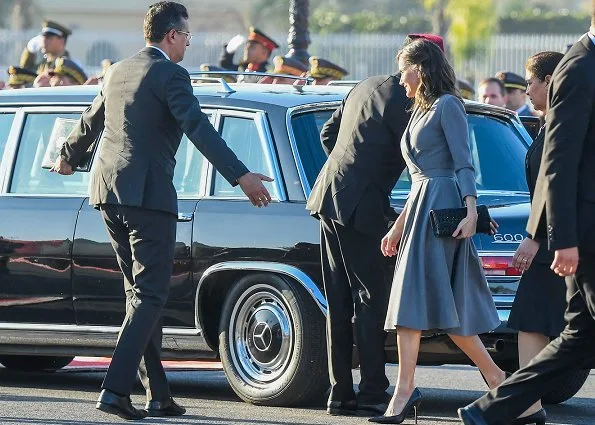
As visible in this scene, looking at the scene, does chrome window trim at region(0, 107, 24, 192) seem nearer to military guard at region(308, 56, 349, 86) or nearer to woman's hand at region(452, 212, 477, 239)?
woman's hand at region(452, 212, 477, 239)

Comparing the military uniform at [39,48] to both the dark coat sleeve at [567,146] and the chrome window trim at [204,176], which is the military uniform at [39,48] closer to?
the chrome window trim at [204,176]

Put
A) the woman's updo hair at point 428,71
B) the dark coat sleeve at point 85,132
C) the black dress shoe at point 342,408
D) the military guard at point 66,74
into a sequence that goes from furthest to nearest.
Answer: the military guard at point 66,74
the dark coat sleeve at point 85,132
the black dress shoe at point 342,408
the woman's updo hair at point 428,71

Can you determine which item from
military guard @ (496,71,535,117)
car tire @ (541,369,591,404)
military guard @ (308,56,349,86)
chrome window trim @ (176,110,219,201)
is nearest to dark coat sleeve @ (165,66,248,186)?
chrome window trim @ (176,110,219,201)

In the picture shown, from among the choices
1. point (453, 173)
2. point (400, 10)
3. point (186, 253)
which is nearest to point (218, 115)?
point (186, 253)

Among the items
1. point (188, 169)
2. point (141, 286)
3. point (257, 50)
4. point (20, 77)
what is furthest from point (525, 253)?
point (20, 77)

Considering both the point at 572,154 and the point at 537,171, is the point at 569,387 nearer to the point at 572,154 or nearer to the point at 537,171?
the point at 537,171

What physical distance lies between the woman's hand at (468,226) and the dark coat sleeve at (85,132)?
1922 millimetres

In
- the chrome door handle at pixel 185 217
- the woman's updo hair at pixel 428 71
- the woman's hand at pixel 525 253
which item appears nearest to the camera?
the woman's hand at pixel 525 253

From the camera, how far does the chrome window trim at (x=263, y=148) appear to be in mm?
8664

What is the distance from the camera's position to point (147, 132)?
8102 millimetres

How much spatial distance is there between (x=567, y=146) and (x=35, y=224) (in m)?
3.67

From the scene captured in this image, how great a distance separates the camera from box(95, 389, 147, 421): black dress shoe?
26.0ft

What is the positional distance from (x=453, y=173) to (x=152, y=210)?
1430 millimetres

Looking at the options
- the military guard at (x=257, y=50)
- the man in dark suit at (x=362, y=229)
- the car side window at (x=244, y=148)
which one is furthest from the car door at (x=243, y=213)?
the military guard at (x=257, y=50)
